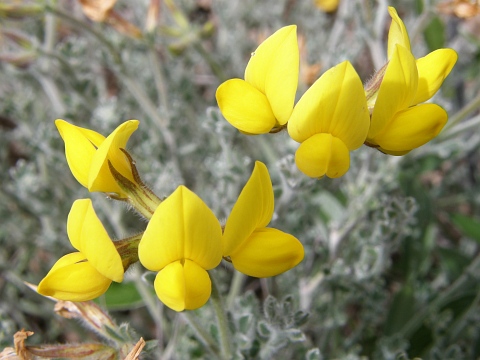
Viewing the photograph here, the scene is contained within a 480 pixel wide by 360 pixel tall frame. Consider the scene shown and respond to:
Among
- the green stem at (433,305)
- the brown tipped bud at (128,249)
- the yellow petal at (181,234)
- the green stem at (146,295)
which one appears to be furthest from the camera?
the green stem at (433,305)

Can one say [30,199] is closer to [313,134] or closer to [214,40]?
[313,134]

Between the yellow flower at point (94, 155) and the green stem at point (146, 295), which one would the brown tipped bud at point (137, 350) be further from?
the green stem at point (146, 295)

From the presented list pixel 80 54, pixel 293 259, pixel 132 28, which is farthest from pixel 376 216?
pixel 80 54

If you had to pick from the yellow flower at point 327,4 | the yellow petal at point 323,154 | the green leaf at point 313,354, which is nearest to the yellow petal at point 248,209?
the yellow petal at point 323,154

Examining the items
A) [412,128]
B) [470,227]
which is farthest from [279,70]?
[470,227]

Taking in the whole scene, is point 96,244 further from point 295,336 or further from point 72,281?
point 295,336

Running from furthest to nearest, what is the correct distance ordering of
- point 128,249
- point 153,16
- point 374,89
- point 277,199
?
point 153,16 → point 277,199 → point 374,89 → point 128,249
